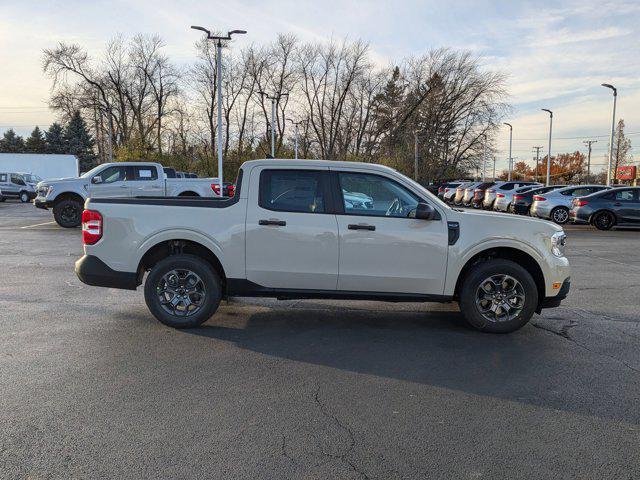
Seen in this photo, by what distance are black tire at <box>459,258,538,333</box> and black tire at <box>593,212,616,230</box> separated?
14471 mm

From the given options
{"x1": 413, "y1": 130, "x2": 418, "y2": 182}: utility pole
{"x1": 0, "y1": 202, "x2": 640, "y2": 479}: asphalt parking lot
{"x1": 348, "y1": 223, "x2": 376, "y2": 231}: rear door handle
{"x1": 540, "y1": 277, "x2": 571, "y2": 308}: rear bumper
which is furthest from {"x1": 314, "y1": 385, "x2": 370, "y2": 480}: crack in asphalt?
{"x1": 413, "y1": 130, "x2": 418, "y2": 182}: utility pole

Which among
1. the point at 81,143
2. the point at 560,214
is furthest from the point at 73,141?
the point at 560,214

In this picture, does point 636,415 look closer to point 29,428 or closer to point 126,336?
point 29,428

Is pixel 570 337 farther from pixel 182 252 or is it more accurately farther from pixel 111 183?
pixel 111 183

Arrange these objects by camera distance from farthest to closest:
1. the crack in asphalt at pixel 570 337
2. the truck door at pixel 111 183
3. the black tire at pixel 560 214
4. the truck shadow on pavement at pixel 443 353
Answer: the black tire at pixel 560 214, the truck door at pixel 111 183, the crack in asphalt at pixel 570 337, the truck shadow on pavement at pixel 443 353

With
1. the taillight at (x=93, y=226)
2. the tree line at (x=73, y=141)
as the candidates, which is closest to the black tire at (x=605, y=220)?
the taillight at (x=93, y=226)

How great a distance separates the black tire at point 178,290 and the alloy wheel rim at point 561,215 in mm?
17293

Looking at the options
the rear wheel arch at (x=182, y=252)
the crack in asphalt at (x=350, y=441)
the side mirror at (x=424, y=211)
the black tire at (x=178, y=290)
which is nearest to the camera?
the crack in asphalt at (x=350, y=441)

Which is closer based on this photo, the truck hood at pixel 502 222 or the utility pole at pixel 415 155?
the truck hood at pixel 502 222

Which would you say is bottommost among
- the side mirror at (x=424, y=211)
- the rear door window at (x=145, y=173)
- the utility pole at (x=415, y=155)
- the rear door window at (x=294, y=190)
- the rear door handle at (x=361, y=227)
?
the rear door handle at (x=361, y=227)

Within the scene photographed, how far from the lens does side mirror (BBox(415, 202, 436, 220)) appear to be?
554 cm

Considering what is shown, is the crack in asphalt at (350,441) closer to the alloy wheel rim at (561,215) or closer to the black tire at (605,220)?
Result: the black tire at (605,220)

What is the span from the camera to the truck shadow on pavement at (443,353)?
4.20 meters

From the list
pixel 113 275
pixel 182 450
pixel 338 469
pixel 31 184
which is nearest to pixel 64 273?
pixel 113 275
